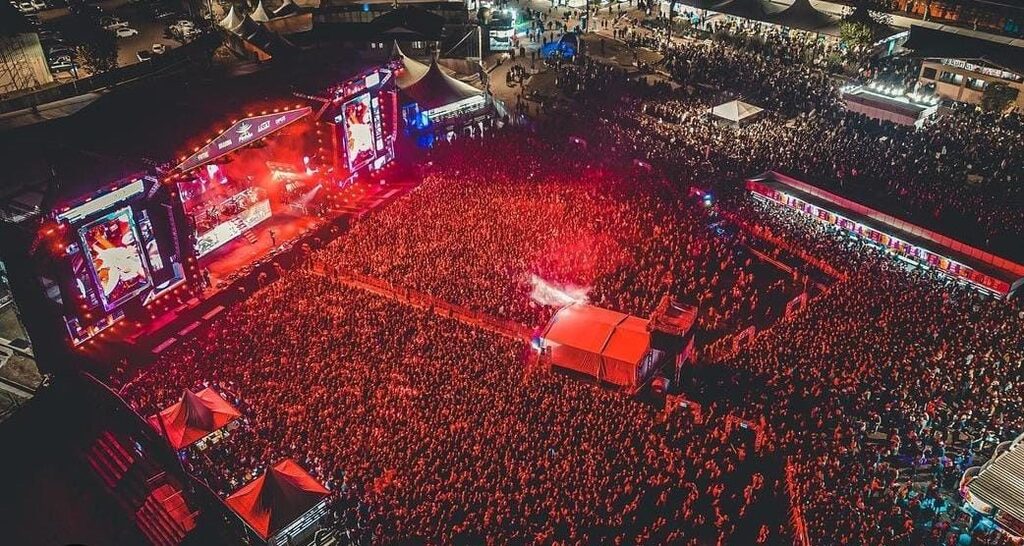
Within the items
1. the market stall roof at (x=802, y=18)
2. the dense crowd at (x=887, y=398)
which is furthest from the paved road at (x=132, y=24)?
the dense crowd at (x=887, y=398)

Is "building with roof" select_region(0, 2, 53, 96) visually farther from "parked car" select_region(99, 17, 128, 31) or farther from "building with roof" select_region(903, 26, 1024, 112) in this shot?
"building with roof" select_region(903, 26, 1024, 112)

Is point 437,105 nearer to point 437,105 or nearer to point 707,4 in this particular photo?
point 437,105

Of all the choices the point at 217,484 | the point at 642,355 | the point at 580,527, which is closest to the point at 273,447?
the point at 217,484

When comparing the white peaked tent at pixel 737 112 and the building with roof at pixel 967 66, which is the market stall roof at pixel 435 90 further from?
the building with roof at pixel 967 66

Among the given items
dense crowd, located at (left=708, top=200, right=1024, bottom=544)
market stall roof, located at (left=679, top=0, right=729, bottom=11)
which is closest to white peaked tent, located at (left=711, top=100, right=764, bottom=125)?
dense crowd, located at (left=708, top=200, right=1024, bottom=544)

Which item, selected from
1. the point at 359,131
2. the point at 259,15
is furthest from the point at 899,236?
the point at 259,15

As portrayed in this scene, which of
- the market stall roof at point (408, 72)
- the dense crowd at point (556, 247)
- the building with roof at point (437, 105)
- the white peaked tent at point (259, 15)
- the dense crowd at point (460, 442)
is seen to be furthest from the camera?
the white peaked tent at point (259, 15)
